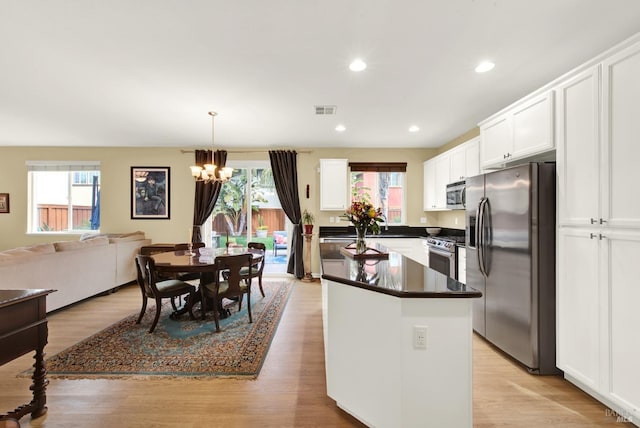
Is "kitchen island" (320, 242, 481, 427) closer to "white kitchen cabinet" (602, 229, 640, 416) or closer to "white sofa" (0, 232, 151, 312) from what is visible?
"white kitchen cabinet" (602, 229, 640, 416)

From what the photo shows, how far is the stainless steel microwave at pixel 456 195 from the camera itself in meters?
→ 3.97

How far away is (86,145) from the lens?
552 centimetres

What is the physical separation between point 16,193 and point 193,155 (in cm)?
353

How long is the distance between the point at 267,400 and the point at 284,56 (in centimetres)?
270

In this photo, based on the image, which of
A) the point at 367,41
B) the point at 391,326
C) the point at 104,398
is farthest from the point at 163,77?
the point at 391,326

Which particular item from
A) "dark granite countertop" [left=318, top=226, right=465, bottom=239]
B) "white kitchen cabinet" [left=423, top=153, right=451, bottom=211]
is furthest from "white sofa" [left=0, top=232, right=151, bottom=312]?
"white kitchen cabinet" [left=423, top=153, right=451, bottom=211]

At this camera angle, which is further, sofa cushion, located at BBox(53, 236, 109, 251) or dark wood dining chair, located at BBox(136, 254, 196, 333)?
sofa cushion, located at BBox(53, 236, 109, 251)

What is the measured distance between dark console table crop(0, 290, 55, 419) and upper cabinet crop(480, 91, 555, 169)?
3.73 m

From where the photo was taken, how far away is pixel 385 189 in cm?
578

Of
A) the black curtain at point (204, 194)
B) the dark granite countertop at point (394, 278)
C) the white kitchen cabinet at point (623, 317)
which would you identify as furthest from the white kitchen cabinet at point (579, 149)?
the black curtain at point (204, 194)

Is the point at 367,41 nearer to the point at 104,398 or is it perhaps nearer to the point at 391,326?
the point at 391,326

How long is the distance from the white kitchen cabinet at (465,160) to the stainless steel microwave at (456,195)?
0.15m

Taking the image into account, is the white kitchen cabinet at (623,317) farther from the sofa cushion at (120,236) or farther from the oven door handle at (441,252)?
the sofa cushion at (120,236)

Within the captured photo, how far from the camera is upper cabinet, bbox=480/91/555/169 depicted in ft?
7.48
